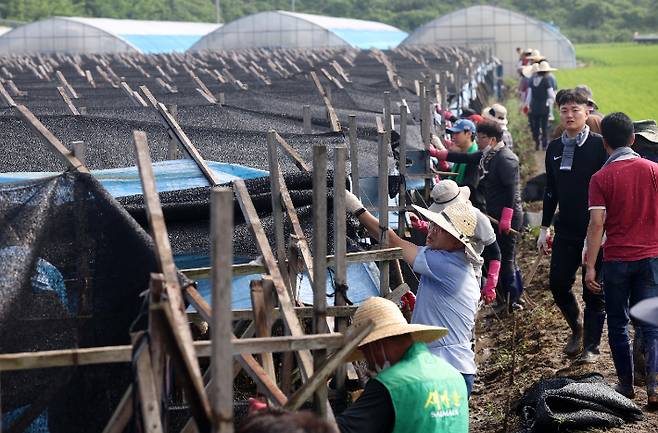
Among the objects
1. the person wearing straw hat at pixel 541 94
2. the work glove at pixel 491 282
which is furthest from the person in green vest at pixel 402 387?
the person wearing straw hat at pixel 541 94

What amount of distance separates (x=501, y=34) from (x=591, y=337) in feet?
133

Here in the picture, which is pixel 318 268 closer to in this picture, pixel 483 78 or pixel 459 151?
pixel 459 151

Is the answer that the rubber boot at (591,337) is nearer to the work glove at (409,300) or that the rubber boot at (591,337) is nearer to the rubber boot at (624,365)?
the rubber boot at (624,365)

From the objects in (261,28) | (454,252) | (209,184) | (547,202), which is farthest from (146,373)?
(261,28)

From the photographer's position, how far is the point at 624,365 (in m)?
6.63

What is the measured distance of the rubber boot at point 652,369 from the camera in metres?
6.54

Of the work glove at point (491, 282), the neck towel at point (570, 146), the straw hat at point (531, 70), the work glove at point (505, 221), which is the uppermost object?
the straw hat at point (531, 70)

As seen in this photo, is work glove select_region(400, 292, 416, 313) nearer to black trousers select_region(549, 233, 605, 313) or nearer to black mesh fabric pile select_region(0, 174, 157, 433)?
black trousers select_region(549, 233, 605, 313)

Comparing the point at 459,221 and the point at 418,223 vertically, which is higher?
the point at 459,221

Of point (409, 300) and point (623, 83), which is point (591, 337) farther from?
point (623, 83)

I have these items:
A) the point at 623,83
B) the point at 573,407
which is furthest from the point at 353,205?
the point at 623,83

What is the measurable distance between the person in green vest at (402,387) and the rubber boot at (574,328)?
371cm

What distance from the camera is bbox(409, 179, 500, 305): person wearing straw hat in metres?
6.09

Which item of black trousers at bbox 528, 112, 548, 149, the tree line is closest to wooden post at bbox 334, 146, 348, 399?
black trousers at bbox 528, 112, 548, 149
